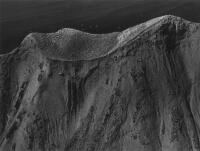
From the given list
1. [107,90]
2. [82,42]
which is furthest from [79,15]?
[107,90]

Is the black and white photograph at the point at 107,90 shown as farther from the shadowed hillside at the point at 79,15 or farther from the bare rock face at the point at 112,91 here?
the shadowed hillside at the point at 79,15

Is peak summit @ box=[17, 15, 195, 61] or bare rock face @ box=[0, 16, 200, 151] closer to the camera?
bare rock face @ box=[0, 16, 200, 151]

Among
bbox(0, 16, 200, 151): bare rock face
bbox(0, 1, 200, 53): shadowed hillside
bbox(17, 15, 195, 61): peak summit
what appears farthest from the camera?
bbox(0, 1, 200, 53): shadowed hillside

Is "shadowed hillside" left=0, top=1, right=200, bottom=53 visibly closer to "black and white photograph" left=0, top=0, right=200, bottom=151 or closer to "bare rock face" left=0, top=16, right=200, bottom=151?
"black and white photograph" left=0, top=0, right=200, bottom=151

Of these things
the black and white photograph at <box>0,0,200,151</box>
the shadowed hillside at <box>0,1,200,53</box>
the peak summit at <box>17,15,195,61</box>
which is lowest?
the black and white photograph at <box>0,0,200,151</box>

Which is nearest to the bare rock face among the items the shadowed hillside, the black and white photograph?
the black and white photograph

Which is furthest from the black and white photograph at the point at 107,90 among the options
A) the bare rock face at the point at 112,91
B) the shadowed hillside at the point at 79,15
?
the shadowed hillside at the point at 79,15

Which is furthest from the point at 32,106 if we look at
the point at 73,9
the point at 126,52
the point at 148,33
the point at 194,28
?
the point at 73,9

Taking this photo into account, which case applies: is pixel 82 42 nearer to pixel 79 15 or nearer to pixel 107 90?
pixel 107 90

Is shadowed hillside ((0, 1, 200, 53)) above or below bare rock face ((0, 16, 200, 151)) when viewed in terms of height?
above
